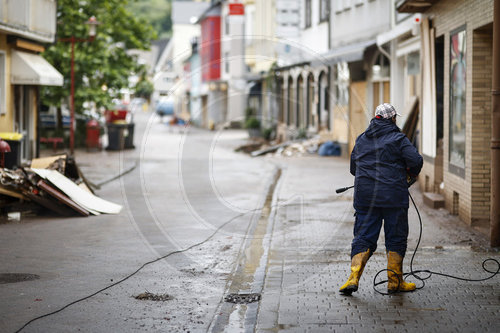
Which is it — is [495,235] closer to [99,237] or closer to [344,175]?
[99,237]

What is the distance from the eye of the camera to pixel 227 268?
Answer: 9.47 metres

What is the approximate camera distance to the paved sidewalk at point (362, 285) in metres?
6.68

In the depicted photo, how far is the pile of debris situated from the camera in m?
13.6

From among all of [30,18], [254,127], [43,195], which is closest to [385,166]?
[43,195]

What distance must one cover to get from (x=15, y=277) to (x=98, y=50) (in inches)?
971

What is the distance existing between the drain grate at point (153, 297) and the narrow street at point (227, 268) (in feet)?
0.22

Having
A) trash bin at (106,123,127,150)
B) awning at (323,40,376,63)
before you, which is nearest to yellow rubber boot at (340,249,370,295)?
awning at (323,40,376,63)

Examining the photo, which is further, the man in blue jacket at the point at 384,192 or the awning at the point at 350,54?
the awning at the point at 350,54

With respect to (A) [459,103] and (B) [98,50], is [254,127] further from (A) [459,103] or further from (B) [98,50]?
(A) [459,103]

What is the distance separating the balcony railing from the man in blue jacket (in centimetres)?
1312

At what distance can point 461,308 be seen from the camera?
7094 millimetres

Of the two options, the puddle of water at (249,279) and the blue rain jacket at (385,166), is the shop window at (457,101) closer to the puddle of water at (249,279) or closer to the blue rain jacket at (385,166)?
the puddle of water at (249,279)

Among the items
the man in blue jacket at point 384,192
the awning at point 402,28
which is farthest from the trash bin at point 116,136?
the man in blue jacket at point 384,192

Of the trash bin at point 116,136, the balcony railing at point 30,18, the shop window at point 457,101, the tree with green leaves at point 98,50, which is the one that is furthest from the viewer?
the trash bin at point 116,136
